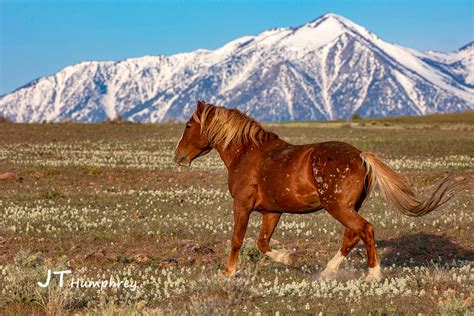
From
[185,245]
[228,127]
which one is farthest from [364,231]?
[185,245]

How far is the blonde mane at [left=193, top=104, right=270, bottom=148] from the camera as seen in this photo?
14.2 m

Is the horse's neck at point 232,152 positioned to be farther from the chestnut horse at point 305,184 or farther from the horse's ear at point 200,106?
the horse's ear at point 200,106

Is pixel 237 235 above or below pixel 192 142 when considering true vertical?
below

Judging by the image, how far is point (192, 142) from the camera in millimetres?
14836

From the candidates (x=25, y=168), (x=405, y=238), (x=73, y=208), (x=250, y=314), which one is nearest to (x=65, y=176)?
(x=25, y=168)

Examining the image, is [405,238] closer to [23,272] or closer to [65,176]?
[23,272]

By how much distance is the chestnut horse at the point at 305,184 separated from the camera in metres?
12.8

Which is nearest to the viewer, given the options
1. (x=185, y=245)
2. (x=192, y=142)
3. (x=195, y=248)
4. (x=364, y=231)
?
(x=364, y=231)

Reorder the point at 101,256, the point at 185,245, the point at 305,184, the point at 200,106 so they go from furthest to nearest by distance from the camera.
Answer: the point at 185,245 < the point at 101,256 < the point at 200,106 < the point at 305,184

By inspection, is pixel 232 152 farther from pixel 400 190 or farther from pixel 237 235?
pixel 400 190

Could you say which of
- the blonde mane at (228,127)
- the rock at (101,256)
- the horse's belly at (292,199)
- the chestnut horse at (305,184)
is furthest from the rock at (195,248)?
the horse's belly at (292,199)

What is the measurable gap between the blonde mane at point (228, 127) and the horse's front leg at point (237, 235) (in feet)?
4.51

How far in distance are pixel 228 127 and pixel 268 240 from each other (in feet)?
7.12

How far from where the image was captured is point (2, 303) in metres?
11.4
